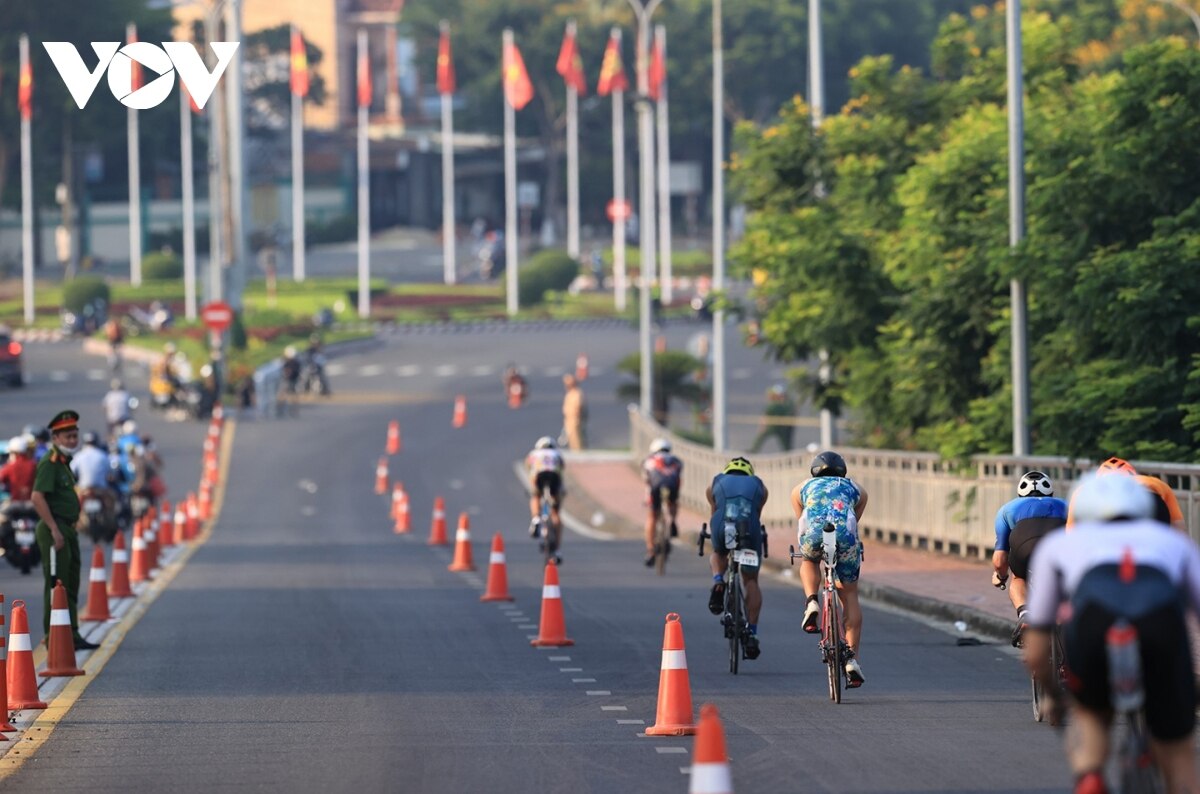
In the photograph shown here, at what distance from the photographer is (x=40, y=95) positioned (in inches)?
4003

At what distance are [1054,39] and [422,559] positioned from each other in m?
12.1

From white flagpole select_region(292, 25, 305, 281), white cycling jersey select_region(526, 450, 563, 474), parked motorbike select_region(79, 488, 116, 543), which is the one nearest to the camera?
white cycling jersey select_region(526, 450, 563, 474)

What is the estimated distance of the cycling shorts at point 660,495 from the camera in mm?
27609

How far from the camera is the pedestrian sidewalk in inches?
848

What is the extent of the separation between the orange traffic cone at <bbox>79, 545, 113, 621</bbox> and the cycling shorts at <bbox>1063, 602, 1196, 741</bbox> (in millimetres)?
14557

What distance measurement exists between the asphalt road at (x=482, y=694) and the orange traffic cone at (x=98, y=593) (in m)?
0.55

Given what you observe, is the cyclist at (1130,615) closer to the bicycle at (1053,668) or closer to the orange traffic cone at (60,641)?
the bicycle at (1053,668)

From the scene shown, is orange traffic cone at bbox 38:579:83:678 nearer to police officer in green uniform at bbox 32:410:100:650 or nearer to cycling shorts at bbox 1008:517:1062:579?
police officer in green uniform at bbox 32:410:100:650

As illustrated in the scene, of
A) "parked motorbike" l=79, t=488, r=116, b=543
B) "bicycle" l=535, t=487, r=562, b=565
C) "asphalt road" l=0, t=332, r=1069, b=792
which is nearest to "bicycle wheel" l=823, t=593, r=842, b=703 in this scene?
"asphalt road" l=0, t=332, r=1069, b=792

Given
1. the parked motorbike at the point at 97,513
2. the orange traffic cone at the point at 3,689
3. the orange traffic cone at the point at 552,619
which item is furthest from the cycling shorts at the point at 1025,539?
the parked motorbike at the point at 97,513

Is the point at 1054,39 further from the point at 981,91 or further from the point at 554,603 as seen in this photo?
the point at 554,603

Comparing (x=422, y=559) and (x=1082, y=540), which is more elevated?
(x=1082, y=540)

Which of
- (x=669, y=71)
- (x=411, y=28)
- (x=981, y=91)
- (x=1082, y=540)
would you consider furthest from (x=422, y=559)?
(x=411, y=28)

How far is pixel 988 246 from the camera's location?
92.8 feet
